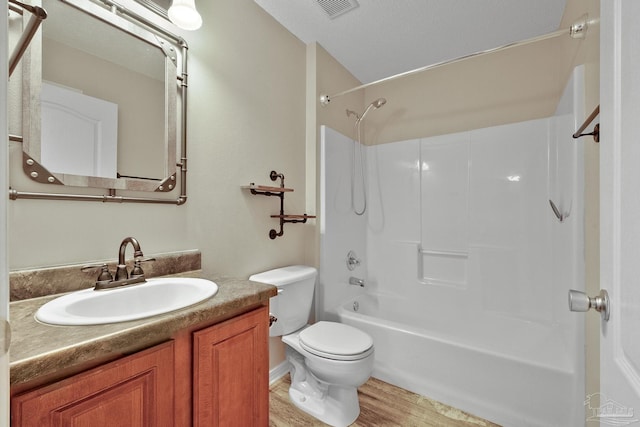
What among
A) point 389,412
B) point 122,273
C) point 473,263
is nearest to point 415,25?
point 473,263

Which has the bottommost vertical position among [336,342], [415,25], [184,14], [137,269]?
[336,342]

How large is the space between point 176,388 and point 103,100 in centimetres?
110

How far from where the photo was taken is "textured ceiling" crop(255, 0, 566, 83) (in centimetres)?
177

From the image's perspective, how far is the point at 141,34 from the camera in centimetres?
122

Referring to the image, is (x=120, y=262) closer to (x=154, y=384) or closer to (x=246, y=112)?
(x=154, y=384)

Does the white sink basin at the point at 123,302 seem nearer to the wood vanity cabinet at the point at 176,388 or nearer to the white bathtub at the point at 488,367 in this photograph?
the wood vanity cabinet at the point at 176,388

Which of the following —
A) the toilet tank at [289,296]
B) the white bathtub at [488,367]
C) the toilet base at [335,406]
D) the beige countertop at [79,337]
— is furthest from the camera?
the toilet tank at [289,296]

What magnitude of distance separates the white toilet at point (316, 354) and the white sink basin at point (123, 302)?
559mm

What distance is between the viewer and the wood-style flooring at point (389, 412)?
5.02 feet

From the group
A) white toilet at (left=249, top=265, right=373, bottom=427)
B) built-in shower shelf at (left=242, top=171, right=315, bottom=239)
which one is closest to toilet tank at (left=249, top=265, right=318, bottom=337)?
white toilet at (left=249, top=265, right=373, bottom=427)

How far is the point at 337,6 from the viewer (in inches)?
69.8

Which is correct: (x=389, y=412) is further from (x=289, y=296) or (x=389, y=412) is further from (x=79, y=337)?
(x=79, y=337)

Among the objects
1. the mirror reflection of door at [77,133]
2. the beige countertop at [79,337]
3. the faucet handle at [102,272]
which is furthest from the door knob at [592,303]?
the mirror reflection of door at [77,133]

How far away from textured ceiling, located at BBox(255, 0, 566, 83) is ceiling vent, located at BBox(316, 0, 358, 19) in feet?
0.04
